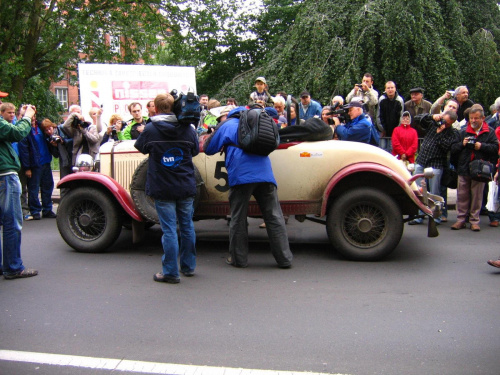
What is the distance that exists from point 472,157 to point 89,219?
18.0 ft

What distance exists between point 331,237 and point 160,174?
6.90 ft

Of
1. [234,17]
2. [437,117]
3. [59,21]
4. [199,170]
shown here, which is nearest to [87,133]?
[199,170]

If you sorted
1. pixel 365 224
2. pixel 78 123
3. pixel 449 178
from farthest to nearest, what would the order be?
pixel 78 123 → pixel 449 178 → pixel 365 224

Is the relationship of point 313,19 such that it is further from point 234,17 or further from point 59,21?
point 234,17

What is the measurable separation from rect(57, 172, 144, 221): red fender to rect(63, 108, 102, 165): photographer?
2596 millimetres

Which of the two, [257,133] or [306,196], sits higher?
[257,133]

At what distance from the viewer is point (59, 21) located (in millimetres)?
18766

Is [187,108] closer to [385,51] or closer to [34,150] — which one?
[34,150]

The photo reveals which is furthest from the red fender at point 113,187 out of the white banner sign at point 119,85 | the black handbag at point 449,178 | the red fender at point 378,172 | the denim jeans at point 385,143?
the white banner sign at point 119,85

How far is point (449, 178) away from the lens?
8.46 metres

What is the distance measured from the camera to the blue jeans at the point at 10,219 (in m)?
5.39

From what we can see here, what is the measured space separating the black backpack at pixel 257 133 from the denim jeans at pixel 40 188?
534cm

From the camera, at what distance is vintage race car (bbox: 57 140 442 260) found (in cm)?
604

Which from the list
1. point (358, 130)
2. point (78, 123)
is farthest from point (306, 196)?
point (78, 123)
